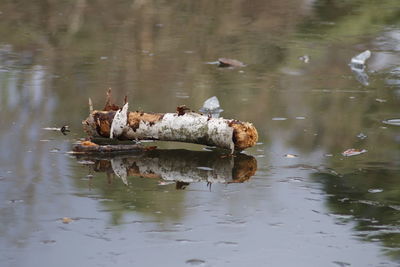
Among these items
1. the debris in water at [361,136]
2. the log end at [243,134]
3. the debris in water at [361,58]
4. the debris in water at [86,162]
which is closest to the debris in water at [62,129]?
the debris in water at [86,162]

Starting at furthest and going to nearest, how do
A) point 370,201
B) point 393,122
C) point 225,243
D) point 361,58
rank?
1. point 361,58
2. point 393,122
3. point 370,201
4. point 225,243

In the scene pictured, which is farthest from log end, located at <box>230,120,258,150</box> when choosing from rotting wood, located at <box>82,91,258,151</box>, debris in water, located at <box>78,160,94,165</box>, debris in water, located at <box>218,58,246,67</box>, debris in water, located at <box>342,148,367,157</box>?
debris in water, located at <box>218,58,246,67</box>

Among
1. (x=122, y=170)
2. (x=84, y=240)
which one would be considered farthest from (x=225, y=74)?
(x=84, y=240)

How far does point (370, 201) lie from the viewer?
555cm

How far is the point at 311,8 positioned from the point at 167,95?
650 cm

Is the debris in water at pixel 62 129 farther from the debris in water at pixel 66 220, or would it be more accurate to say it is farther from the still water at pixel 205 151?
the debris in water at pixel 66 220

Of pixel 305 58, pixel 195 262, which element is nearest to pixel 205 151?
pixel 195 262

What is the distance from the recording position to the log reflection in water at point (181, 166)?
611 cm

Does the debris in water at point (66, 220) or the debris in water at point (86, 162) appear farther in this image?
the debris in water at point (86, 162)

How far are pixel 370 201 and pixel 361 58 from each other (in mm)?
5207

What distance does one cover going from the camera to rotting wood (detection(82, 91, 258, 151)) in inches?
257

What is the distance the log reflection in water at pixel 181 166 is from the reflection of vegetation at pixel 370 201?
0.60m

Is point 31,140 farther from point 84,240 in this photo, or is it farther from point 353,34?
point 353,34

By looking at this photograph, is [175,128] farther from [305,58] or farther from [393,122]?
[305,58]
